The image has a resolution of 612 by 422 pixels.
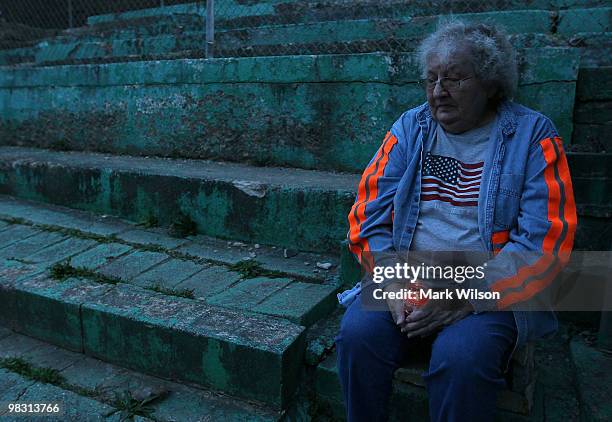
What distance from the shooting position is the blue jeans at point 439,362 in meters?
1.58

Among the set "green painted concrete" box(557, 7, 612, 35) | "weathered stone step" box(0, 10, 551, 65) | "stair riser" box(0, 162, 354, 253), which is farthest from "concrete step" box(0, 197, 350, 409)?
"green painted concrete" box(557, 7, 612, 35)

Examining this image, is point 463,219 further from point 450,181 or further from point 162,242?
point 162,242

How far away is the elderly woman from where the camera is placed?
1.66 m

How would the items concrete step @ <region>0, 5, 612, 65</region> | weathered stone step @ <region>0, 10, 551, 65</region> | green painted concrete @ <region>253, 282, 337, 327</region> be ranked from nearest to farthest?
green painted concrete @ <region>253, 282, 337, 327</region>
concrete step @ <region>0, 5, 612, 65</region>
weathered stone step @ <region>0, 10, 551, 65</region>

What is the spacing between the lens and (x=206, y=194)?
11.2 ft

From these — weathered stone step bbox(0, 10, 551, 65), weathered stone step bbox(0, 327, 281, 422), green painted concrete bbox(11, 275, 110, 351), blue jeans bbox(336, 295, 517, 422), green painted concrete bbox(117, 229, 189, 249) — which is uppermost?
weathered stone step bbox(0, 10, 551, 65)

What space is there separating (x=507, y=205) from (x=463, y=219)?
0.52ft

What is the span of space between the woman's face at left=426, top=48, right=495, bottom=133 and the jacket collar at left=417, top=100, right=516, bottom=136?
0.05 metres

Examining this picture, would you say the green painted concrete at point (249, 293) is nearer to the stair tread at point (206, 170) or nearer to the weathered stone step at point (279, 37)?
the stair tread at point (206, 170)

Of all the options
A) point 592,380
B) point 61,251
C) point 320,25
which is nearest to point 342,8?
point 320,25

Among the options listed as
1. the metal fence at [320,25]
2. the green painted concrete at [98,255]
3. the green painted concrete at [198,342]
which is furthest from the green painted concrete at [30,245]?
the metal fence at [320,25]

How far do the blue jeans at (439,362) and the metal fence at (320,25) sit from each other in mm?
2194

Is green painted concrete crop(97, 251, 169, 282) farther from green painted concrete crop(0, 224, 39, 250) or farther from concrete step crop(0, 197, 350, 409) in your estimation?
green painted concrete crop(0, 224, 39, 250)

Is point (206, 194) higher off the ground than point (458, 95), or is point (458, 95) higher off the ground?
point (458, 95)
